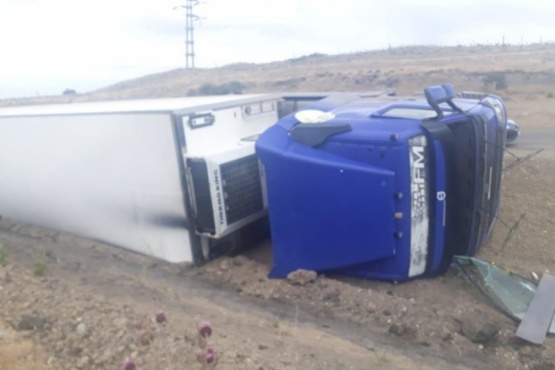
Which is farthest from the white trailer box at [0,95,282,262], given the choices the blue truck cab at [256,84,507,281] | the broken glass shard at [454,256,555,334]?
the broken glass shard at [454,256,555,334]

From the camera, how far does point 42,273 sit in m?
6.62

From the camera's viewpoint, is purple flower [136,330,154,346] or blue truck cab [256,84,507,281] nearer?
purple flower [136,330,154,346]

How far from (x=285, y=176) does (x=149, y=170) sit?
5.55 feet

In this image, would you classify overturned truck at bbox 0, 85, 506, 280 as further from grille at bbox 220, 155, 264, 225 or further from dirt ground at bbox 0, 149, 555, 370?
dirt ground at bbox 0, 149, 555, 370

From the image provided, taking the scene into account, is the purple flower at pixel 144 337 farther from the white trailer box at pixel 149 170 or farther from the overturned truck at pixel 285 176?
the white trailer box at pixel 149 170

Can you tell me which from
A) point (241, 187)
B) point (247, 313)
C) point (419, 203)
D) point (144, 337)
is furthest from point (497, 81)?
point (144, 337)

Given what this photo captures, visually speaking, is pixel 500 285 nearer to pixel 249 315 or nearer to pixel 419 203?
pixel 419 203

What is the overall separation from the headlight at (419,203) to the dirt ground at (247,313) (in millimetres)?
274

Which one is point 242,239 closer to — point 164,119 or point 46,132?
point 164,119

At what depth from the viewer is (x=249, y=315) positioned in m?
5.73

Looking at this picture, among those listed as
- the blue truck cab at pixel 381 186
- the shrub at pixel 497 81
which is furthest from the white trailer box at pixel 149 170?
the shrub at pixel 497 81

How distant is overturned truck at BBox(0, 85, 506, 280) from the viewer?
5.84 meters

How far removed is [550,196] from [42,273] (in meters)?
6.46

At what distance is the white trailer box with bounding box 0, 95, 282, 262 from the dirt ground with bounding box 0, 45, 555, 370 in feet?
1.02
